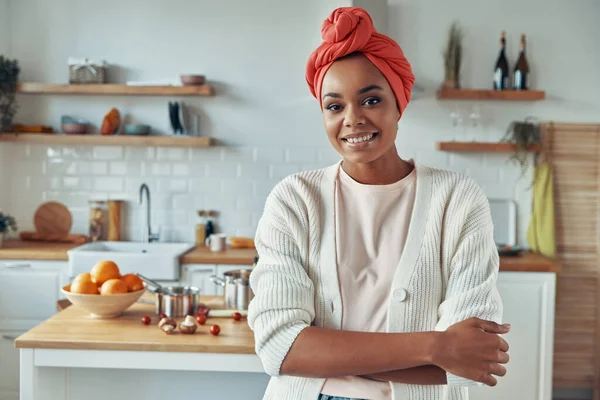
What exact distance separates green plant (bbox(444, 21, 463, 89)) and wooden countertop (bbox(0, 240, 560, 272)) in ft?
4.20

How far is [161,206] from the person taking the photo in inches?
204

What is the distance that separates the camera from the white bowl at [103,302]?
8.55 ft

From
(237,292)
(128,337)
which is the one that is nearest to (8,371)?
(237,292)

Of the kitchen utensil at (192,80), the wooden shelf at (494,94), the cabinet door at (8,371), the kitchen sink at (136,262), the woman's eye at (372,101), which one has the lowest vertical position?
the cabinet door at (8,371)

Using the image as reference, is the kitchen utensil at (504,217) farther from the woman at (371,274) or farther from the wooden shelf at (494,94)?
the woman at (371,274)

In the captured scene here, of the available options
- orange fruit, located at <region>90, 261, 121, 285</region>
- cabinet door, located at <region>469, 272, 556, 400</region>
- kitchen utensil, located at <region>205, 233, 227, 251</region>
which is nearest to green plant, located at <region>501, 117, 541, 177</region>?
cabinet door, located at <region>469, 272, 556, 400</region>

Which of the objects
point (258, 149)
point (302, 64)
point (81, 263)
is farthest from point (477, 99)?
point (81, 263)

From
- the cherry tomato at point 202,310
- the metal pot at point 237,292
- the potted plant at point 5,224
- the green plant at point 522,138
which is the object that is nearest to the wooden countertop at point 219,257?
the potted plant at point 5,224

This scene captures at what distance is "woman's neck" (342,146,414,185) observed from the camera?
1.64 metres

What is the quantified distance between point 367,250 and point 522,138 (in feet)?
11.8

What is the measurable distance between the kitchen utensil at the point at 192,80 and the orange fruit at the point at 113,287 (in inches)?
98.2

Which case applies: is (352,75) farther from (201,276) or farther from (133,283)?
(201,276)

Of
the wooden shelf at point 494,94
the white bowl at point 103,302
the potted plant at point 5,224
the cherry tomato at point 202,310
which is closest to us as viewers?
the white bowl at point 103,302

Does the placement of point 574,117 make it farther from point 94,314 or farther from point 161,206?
point 94,314
